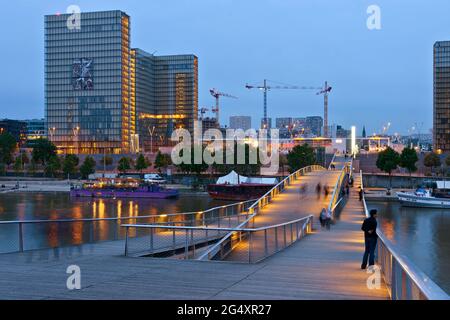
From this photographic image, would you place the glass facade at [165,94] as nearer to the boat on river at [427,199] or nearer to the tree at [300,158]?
the tree at [300,158]

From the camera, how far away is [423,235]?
40.7 m

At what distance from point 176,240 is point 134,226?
1742 millimetres

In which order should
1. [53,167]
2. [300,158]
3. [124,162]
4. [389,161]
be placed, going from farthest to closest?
[124,162] < [53,167] < [300,158] < [389,161]

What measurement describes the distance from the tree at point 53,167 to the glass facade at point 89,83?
96.8 ft

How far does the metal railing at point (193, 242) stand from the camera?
1283cm

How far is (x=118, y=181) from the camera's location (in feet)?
291

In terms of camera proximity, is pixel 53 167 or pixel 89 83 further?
pixel 89 83

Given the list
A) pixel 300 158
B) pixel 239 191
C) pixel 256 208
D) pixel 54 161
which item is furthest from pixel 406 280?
pixel 54 161

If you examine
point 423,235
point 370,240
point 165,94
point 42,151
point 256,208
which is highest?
point 165,94

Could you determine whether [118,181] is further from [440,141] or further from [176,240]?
[440,141]

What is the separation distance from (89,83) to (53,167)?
41027 millimetres

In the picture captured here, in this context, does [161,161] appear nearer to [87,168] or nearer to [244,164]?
[87,168]
